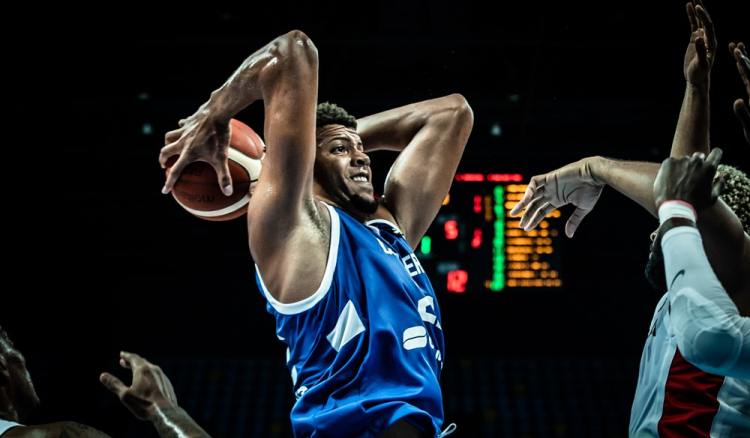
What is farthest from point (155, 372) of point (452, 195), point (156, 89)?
point (156, 89)

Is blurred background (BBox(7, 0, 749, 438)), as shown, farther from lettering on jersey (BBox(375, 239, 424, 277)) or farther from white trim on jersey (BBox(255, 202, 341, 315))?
white trim on jersey (BBox(255, 202, 341, 315))

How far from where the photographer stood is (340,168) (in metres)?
2.76

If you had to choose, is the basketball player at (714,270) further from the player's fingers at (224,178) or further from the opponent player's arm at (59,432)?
the opponent player's arm at (59,432)

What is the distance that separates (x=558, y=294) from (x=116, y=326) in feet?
15.8

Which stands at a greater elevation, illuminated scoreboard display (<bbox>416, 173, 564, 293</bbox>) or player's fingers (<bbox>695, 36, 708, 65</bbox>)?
player's fingers (<bbox>695, 36, 708, 65</bbox>)

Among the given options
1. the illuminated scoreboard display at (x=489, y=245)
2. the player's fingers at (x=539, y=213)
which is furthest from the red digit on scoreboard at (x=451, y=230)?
the player's fingers at (x=539, y=213)

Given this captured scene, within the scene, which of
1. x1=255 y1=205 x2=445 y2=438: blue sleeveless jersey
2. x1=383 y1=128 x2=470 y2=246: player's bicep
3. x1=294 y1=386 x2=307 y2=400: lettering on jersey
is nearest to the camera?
x1=255 y1=205 x2=445 y2=438: blue sleeveless jersey

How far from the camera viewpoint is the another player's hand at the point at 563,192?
9.26 ft

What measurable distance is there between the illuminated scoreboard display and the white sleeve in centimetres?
512

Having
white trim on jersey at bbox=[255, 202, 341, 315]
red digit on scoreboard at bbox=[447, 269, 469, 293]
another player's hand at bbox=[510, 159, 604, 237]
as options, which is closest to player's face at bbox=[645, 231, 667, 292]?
another player's hand at bbox=[510, 159, 604, 237]

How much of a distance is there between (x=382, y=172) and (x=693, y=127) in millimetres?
5726

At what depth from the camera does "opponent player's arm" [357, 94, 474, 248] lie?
2.98 m

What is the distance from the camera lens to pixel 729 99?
754 centimetres

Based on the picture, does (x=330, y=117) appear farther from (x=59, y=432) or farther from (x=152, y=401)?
(x=59, y=432)
